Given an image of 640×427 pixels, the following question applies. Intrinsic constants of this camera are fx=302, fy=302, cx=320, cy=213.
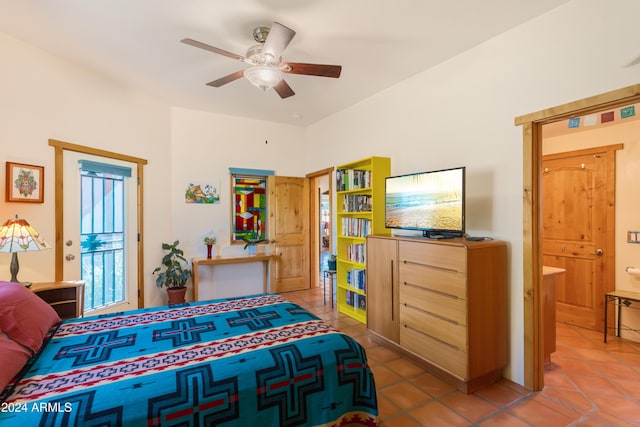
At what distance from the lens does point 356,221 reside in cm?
379

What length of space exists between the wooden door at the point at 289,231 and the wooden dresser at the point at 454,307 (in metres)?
2.56

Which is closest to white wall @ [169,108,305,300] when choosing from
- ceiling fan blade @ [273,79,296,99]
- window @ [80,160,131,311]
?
window @ [80,160,131,311]

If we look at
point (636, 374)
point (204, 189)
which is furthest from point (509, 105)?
point (204, 189)

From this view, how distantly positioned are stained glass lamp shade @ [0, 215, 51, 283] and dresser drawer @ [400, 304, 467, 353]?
2992mm

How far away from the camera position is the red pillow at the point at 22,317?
4.79 ft

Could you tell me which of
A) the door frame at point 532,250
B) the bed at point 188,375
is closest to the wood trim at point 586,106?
the door frame at point 532,250

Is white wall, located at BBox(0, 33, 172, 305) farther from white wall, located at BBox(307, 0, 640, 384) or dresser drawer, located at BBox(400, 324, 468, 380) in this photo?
dresser drawer, located at BBox(400, 324, 468, 380)

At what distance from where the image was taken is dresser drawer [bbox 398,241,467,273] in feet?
7.22

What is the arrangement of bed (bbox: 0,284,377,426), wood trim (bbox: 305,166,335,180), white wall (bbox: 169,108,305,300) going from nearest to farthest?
1. bed (bbox: 0,284,377,426)
2. white wall (bbox: 169,108,305,300)
3. wood trim (bbox: 305,166,335,180)

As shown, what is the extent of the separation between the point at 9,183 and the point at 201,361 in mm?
2452

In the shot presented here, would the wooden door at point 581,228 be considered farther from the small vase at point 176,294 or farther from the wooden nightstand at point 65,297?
the wooden nightstand at point 65,297

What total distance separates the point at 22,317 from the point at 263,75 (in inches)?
81.7

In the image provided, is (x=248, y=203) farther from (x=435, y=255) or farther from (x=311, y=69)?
(x=435, y=255)

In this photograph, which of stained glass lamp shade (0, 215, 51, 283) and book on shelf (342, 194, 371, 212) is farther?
book on shelf (342, 194, 371, 212)
